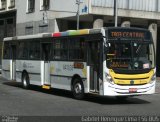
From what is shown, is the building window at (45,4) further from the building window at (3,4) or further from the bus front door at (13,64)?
the bus front door at (13,64)

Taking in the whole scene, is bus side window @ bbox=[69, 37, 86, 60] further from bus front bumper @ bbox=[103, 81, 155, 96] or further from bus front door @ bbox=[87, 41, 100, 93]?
bus front bumper @ bbox=[103, 81, 155, 96]

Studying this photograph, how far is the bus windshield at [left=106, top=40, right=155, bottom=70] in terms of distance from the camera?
1680 centimetres

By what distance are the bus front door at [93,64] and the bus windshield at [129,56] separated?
647 mm

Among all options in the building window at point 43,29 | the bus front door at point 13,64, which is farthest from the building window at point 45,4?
the bus front door at point 13,64

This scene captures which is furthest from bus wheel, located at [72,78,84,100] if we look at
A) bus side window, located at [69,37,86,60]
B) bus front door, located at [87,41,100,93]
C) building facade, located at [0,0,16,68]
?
building facade, located at [0,0,16,68]

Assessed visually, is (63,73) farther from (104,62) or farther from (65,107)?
(65,107)

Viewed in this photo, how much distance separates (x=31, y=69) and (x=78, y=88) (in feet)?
17.2

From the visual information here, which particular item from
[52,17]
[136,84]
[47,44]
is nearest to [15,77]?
[47,44]

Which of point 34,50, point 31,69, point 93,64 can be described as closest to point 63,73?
point 93,64

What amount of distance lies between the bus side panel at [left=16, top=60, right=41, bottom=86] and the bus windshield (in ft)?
20.4

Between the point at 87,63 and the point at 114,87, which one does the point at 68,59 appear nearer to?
the point at 87,63

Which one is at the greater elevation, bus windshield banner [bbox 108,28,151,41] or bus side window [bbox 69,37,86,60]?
bus windshield banner [bbox 108,28,151,41]

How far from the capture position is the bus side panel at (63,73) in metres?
18.3

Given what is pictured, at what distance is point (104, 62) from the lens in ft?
54.9
